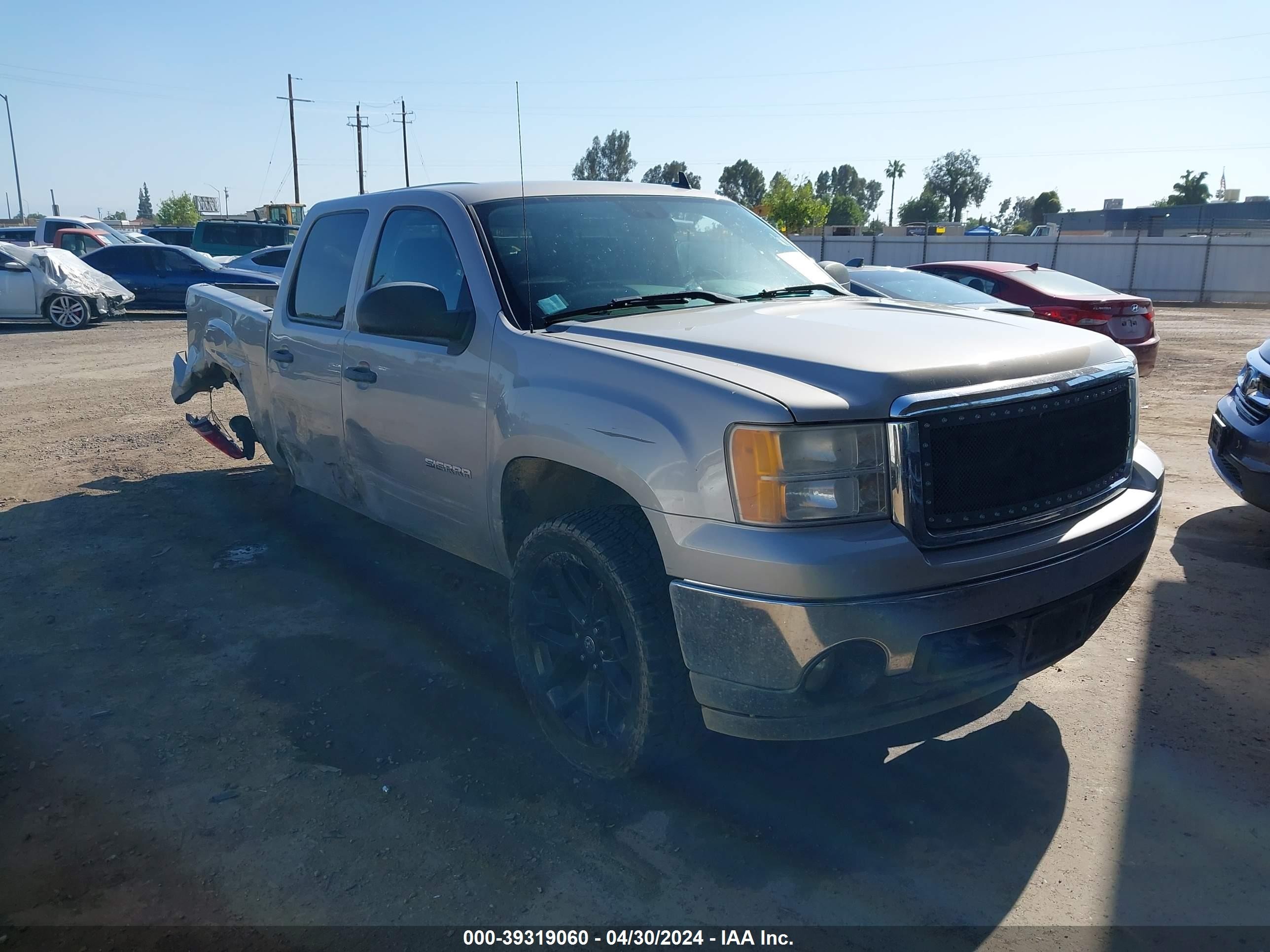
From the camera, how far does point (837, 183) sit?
144500 millimetres

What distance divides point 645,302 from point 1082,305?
856 centimetres

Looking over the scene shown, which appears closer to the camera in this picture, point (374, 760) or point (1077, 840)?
point (1077, 840)

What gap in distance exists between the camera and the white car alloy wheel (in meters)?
18.0

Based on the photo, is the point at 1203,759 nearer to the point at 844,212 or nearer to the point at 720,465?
the point at 720,465

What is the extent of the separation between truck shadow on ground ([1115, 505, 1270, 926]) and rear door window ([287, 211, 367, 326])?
377 centimetres

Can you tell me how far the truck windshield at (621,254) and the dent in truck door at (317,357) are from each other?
1079 mm

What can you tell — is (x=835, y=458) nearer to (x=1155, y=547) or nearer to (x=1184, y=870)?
(x=1184, y=870)

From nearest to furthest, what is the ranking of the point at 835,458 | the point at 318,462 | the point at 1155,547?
1. the point at 835,458
2. the point at 318,462
3. the point at 1155,547

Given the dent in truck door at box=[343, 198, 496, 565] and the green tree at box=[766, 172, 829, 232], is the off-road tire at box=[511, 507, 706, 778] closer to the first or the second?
the dent in truck door at box=[343, 198, 496, 565]

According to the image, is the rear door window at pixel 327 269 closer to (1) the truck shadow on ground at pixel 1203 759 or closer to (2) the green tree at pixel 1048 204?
(1) the truck shadow on ground at pixel 1203 759

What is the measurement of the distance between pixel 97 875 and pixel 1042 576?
2.84 metres

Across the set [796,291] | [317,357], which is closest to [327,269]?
[317,357]

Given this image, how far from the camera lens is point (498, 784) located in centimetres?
325

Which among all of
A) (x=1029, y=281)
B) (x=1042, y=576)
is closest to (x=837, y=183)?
(x=1029, y=281)
